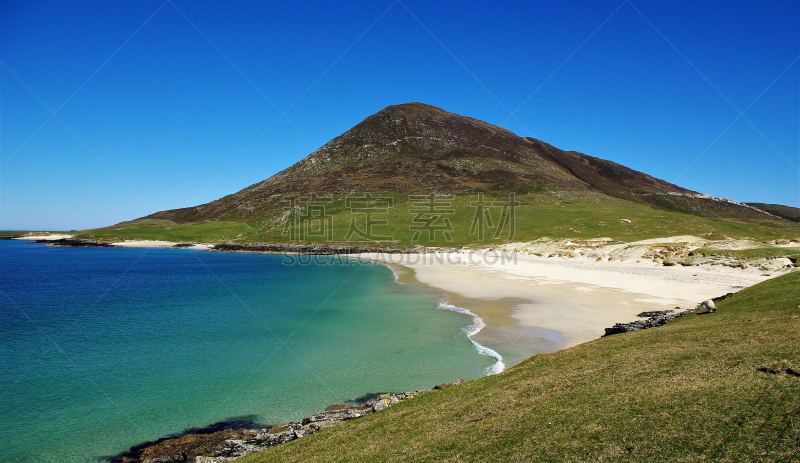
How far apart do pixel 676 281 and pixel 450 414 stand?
43.7 meters

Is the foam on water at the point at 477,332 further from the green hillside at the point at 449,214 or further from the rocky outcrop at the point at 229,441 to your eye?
the green hillside at the point at 449,214

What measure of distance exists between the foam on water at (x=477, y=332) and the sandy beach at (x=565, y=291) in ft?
2.05

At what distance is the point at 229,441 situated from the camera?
49.0 feet

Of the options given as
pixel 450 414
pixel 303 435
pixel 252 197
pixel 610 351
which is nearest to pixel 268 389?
pixel 303 435

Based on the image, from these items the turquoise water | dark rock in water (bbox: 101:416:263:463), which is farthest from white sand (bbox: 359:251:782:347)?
dark rock in water (bbox: 101:416:263:463)

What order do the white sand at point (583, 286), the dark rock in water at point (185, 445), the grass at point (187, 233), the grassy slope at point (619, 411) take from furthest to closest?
the grass at point (187, 233) → the white sand at point (583, 286) → the dark rock in water at point (185, 445) → the grassy slope at point (619, 411)

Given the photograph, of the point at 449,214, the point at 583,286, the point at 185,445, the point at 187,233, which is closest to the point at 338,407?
the point at 185,445

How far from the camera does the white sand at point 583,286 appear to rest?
3231cm

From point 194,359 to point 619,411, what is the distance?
84.3 feet

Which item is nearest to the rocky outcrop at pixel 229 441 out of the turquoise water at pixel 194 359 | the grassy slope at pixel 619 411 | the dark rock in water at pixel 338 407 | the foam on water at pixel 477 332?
the dark rock in water at pixel 338 407

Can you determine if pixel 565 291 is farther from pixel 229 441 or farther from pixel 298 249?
pixel 298 249

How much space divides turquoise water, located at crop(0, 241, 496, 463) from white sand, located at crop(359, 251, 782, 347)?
7.17 meters

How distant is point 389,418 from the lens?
13758 mm

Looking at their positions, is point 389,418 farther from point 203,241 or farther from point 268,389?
point 203,241
